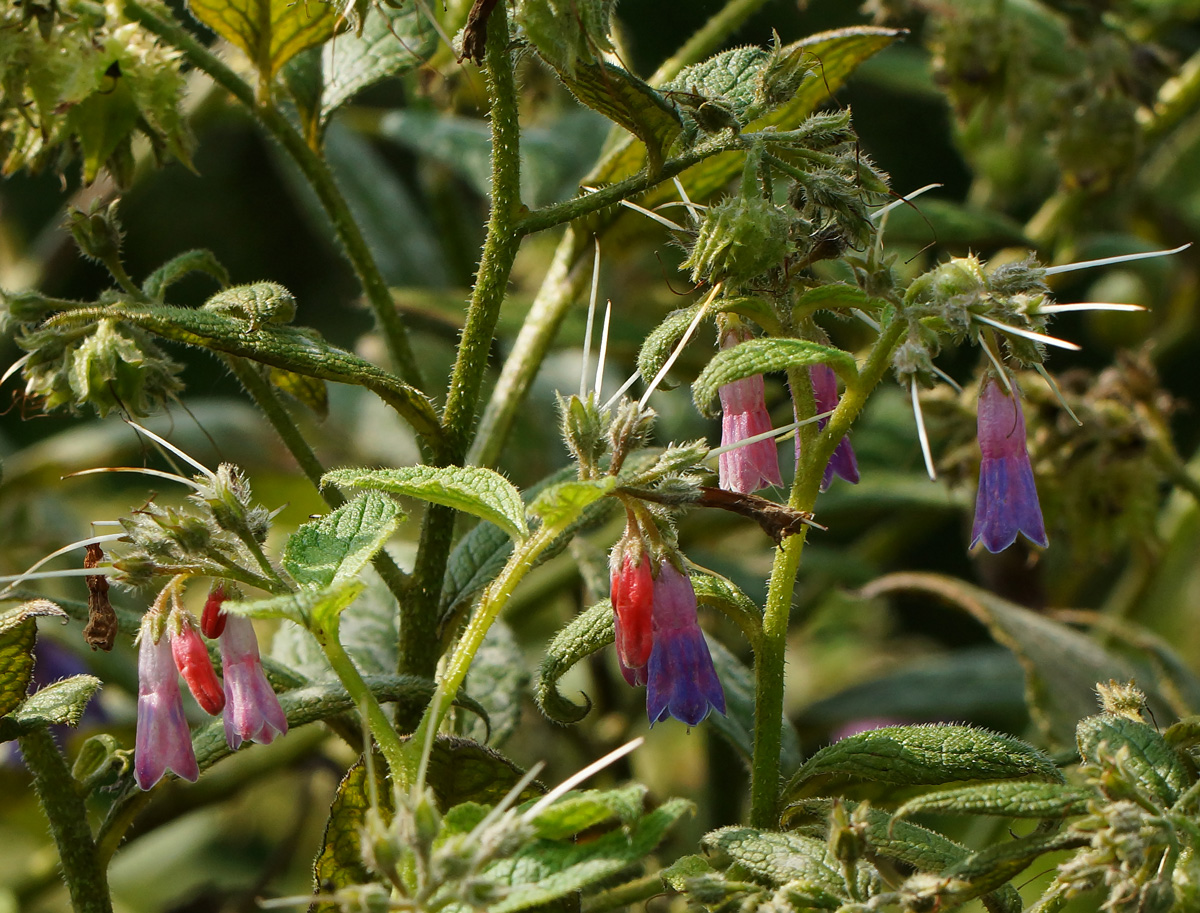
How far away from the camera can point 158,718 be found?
0.63m

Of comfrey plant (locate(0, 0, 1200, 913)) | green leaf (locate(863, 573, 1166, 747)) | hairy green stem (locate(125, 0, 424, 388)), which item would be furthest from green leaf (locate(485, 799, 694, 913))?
green leaf (locate(863, 573, 1166, 747))

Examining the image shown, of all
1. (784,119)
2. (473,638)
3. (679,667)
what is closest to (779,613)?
(679,667)

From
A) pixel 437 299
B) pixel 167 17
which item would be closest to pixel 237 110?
pixel 437 299

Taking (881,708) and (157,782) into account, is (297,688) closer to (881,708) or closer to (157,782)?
(157,782)

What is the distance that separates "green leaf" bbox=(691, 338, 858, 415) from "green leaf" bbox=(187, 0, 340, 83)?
382 millimetres

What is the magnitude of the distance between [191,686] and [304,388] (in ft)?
0.84

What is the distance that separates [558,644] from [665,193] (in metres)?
0.36

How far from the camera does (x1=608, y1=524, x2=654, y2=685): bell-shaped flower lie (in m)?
0.59

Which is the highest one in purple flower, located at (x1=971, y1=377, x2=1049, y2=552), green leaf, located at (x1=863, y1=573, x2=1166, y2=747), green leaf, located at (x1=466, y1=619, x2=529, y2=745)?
purple flower, located at (x1=971, y1=377, x2=1049, y2=552)

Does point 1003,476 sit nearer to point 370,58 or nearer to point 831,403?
point 831,403

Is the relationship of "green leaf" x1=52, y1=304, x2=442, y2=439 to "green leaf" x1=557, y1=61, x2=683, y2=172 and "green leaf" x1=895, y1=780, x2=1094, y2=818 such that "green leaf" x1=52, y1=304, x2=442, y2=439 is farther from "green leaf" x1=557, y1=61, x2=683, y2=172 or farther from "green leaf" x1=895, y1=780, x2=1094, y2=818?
"green leaf" x1=895, y1=780, x2=1094, y2=818

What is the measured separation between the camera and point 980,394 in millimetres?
667

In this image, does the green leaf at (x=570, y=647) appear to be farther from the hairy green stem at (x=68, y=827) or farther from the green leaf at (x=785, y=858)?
the hairy green stem at (x=68, y=827)

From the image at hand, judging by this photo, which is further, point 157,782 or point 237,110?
point 237,110
